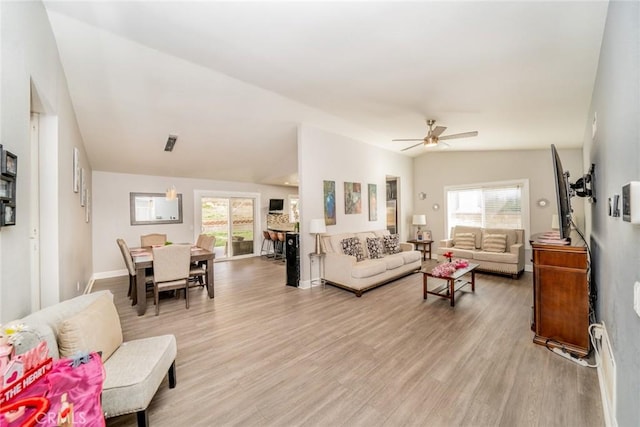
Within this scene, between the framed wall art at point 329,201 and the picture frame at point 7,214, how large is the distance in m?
4.06

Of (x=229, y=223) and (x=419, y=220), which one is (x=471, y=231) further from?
(x=229, y=223)

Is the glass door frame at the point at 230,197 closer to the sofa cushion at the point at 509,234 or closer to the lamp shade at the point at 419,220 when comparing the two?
the lamp shade at the point at 419,220

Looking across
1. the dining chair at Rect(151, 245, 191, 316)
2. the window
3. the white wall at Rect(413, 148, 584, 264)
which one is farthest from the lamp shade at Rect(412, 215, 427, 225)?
the dining chair at Rect(151, 245, 191, 316)

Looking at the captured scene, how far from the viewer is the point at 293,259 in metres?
4.76

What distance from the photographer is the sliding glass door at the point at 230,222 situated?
7.35m

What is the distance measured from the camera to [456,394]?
74.4 inches

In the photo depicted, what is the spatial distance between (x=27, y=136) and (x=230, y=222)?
6.12 m

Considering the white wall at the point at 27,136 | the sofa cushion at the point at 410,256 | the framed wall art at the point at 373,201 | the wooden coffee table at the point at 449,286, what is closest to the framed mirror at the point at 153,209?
the white wall at the point at 27,136

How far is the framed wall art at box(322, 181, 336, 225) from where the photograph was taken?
16.7ft

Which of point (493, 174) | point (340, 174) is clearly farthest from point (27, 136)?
point (493, 174)

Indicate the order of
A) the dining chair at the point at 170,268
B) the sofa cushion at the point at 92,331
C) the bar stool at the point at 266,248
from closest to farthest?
the sofa cushion at the point at 92,331
the dining chair at the point at 170,268
the bar stool at the point at 266,248

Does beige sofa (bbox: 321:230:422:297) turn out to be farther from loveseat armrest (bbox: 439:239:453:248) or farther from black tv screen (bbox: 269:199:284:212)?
black tv screen (bbox: 269:199:284:212)

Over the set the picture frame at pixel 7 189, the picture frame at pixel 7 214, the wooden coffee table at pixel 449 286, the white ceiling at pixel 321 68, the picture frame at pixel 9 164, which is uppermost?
the white ceiling at pixel 321 68

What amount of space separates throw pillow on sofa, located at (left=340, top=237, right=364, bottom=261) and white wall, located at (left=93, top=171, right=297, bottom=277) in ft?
14.8
